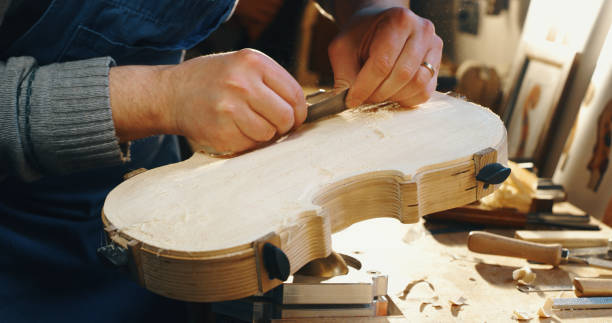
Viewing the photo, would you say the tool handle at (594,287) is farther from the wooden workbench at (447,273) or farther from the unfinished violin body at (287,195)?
the unfinished violin body at (287,195)

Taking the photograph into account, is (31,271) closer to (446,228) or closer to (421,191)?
(421,191)

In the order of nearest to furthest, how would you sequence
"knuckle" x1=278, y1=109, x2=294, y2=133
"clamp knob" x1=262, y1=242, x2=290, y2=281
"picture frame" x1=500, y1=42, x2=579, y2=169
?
"clamp knob" x1=262, y1=242, x2=290, y2=281 < "knuckle" x1=278, y1=109, x2=294, y2=133 < "picture frame" x1=500, y1=42, x2=579, y2=169

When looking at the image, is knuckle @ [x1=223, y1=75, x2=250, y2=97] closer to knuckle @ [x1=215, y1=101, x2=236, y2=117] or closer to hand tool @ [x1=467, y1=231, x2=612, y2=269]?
knuckle @ [x1=215, y1=101, x2=236, y2=117]

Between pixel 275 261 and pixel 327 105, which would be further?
pixel 327 105

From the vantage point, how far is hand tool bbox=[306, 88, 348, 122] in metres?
0.93

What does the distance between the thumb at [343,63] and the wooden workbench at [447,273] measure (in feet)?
1.51

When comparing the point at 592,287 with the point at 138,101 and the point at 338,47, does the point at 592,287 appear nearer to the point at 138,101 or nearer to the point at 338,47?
the point at 338,47

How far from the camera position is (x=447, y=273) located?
108cm

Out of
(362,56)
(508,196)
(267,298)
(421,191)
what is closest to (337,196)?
(421,191)

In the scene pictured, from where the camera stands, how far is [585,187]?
5.28 feet

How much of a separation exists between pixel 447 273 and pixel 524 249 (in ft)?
0.71

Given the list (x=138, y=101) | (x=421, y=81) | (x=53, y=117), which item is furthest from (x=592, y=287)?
(x=53, y=117)

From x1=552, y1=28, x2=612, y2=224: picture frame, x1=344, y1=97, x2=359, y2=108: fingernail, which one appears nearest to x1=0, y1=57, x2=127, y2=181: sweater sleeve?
x1=344, y1=97, x2=359, y2=108: fingernail

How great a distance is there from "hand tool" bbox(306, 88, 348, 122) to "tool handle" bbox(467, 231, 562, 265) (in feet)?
1.71
